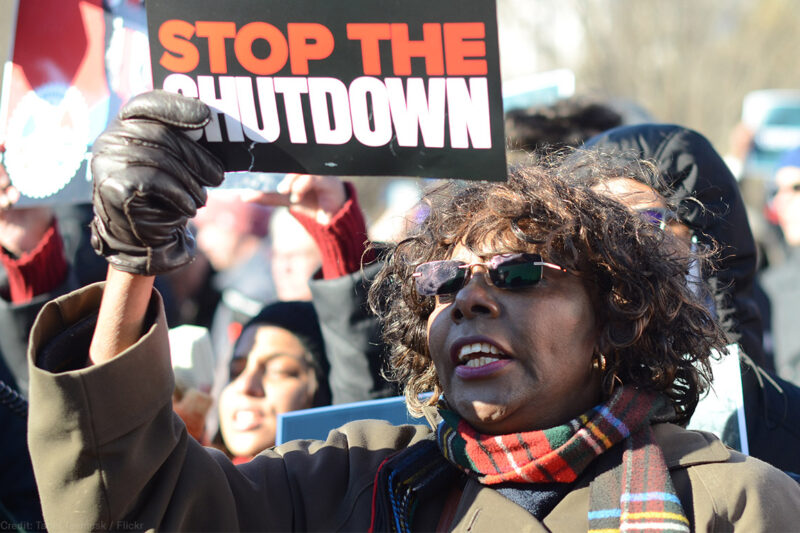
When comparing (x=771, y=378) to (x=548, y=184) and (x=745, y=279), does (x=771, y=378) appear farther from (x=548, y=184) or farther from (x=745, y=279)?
(x=548, y=184)

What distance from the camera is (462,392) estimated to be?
2.13 m

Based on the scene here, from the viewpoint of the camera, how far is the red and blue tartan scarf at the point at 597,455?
1949 mm

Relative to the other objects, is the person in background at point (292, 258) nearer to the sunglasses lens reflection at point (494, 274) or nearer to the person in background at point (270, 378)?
the person in background at point (270, 378)

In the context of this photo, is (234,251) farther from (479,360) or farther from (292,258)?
(479,360)

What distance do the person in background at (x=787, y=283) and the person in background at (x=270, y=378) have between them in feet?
8.11

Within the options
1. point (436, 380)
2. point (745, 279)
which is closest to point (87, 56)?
point (436, 380)

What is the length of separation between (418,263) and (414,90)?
59 centimetres

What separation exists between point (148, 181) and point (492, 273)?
2.70 ft

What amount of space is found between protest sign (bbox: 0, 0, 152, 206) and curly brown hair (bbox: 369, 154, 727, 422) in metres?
1.10

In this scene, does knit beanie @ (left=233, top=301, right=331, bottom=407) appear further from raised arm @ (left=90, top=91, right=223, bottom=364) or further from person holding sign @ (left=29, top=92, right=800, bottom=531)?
raised arm @ (left=90, top=91, right=223, bottom=364)

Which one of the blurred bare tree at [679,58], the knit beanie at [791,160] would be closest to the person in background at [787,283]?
the knit beanie at [791,160]

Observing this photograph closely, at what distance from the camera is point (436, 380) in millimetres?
2490

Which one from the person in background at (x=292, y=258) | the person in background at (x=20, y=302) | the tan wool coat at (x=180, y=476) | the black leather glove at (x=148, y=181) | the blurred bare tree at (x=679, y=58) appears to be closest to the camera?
the black leather glove at (x=148, y=181)

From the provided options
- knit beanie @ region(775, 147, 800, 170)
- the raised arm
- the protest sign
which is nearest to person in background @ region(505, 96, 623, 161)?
knit beanie @ region(775, 147, 800, 170)
